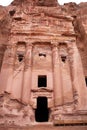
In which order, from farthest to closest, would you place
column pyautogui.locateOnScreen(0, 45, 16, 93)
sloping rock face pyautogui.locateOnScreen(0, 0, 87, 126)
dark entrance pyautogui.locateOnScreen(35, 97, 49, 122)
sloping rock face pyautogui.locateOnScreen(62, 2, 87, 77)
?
sloping rock face pyautogui.locateOnScreen(62, 2, 87, 77) → dark entrance pyautogui.locateOnScreen(35, 97, 49, 122) → column pyautogui.locateOnScreen(0, 45, 16, 93) → sloping rock face pyautogui.locateOnScreen(0, 0, 87, 126)

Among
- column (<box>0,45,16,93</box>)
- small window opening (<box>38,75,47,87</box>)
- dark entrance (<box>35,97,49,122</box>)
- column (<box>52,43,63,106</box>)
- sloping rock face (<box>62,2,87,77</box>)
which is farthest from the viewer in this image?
sloping rock face (<box>62,2,87,77</box>)

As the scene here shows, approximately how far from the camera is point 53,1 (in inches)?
1019

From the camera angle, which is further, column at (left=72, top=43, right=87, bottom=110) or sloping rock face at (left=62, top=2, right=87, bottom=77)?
sloping rock face at (left=62, top=2, right=87, bottom=77)

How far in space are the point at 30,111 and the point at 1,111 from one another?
66.2 inches

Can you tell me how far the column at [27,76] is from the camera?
16.0 metres

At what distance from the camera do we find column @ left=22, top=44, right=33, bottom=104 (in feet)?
52.4

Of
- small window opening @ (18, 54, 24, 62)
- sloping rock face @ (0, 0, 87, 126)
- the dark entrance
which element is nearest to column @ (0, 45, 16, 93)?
sloping rock face @ (0, 0, 87, 126)

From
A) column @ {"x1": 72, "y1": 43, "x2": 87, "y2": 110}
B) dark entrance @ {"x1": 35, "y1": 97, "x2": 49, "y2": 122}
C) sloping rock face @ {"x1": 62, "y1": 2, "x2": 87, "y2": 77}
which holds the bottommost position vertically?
dark entrance @ {"x1": 35, "y1": 97, "x2": 49, "y2": 122}

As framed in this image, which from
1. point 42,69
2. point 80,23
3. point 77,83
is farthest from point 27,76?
point 80,23

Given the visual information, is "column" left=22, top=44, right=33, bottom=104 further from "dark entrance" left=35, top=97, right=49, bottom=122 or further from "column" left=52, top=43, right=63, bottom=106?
"column" left=52, top=43, right=63, bottom=106

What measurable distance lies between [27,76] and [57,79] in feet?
6.49

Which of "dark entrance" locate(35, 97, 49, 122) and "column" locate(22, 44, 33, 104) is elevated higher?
"column" locate(22, 44, 33, 104)

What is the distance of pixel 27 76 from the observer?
56.4ft

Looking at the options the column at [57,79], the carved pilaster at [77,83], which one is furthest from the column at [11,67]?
the carved pilaster at [77,83]
